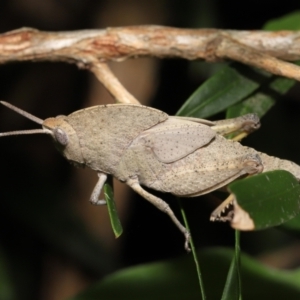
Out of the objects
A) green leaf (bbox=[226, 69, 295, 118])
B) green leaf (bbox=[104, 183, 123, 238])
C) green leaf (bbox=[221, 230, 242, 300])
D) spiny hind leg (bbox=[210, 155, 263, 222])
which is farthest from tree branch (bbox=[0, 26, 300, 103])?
green leaf (bbox=[221, 230, 242, 300])

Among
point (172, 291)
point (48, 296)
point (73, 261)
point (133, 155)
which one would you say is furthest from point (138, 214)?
point (133, 155)

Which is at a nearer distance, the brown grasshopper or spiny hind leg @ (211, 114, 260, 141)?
the brown grasshopper

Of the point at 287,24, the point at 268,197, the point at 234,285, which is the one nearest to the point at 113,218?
the point at 234,285

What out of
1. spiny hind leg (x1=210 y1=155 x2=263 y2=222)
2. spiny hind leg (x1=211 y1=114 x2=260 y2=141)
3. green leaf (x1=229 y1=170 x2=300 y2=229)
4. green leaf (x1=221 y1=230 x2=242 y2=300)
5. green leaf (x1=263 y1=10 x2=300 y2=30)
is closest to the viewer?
green leaf (x1=229 y1=170 x2=300 y2=229)

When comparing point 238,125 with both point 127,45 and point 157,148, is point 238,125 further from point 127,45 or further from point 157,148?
point 127,45

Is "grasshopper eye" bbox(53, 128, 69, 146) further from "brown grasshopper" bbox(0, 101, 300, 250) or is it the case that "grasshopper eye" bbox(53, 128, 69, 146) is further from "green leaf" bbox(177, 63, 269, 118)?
"green leaf" bbox(177, 63, 269, 118)

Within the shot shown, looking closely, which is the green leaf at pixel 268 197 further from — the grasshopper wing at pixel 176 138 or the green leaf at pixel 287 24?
the green leaf at pixel 287 24
